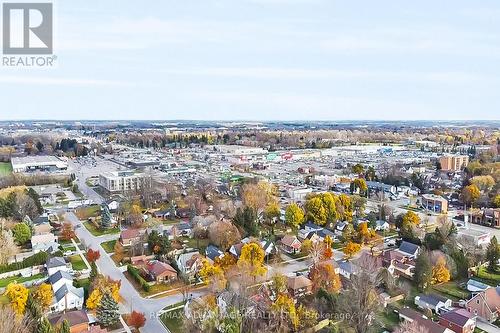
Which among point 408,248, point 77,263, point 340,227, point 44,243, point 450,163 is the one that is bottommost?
point 77,263

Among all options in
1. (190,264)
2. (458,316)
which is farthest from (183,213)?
(458,316)

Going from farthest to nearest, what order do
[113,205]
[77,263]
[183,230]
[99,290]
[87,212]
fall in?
1. [113,205]
2. [87,212]
3. [183,230]
4. [77,263]
5. [99,290]

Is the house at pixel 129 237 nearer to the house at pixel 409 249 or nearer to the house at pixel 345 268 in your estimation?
the house at pixel 345 268

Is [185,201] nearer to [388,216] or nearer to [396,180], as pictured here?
[388,216]

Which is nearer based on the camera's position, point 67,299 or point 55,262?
point 67,299

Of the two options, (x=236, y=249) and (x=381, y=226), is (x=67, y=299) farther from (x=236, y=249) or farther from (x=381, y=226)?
(x=381, y=226)

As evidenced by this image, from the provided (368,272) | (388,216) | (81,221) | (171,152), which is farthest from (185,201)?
(171,152)

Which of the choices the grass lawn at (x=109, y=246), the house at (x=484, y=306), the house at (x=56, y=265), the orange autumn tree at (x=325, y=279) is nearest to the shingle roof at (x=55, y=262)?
the house at (x=56, y=265)
